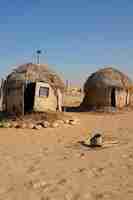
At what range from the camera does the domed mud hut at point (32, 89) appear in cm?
1353

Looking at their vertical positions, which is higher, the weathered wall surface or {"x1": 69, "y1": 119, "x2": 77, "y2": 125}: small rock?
the weathered wall surface

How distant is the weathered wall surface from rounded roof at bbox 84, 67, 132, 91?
25.6ft

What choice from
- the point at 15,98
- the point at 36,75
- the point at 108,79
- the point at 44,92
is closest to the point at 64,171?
the point at 44,92

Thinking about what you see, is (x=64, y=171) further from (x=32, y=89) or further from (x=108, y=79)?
(x=108, y=79)

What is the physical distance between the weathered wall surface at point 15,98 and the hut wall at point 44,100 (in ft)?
2.31

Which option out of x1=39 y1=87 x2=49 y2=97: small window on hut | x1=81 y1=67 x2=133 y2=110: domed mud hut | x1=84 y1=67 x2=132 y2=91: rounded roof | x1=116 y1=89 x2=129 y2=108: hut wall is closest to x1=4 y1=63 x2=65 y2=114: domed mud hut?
x1=39 y1=87 x2=49 y2=97: small window on hut

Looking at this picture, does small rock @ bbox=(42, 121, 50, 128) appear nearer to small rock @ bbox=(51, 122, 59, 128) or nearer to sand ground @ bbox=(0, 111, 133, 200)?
small rock @ bbox=(51, 122, 59, 128)

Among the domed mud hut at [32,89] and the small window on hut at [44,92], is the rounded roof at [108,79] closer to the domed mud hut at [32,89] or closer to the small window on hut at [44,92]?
the domed mud hut at [32,89]

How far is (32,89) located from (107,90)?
23.6 feet

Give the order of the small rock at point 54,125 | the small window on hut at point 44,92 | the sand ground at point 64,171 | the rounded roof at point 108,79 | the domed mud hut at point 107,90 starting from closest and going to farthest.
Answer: the sand ground at point 64,171 < the small rock at point 54,125 < the small window on hut at point 44,92 < the domed mud hut at point 107,90 < the rounded roof at point 108,79

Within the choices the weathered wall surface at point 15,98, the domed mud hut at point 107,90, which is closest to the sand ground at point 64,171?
the weathered wall surface at point 15,98

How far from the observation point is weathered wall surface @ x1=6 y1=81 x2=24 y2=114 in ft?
44.5

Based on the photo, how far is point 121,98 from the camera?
20.3m

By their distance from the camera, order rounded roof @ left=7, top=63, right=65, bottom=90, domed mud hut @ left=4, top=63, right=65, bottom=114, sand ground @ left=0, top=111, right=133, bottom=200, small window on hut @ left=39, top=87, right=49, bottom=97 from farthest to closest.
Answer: rounded roof @ left=7, top=63, right=65, bottom=90, small window on hut @ left=39, top=87, right=49, bottom=97, domed mud hut @ left=4, top=63, right=65, bottom=114, sand ground @ left=0, top=111, right=133, bottom=200
